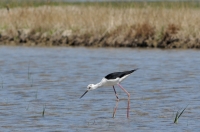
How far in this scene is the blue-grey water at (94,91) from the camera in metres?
9.17

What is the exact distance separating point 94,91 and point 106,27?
9082mm

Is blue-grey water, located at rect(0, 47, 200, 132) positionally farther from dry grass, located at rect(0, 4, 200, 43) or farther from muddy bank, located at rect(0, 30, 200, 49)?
dry grass, located at rect(0, 4, 200, 43)

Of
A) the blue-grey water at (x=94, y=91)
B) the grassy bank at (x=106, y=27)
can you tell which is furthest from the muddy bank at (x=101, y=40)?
the blue-grey water at (x=94, y=91)

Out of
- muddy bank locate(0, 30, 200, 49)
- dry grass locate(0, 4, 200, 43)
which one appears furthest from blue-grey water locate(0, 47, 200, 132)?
dry grass locate(0, 4, 200, 43)

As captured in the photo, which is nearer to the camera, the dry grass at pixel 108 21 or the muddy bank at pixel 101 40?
the muddy bank at pixel 101 40

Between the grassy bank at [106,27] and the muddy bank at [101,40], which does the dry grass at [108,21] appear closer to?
the grassy bank at [106,27]

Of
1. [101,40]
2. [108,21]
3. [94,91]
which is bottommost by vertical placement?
[101,40]

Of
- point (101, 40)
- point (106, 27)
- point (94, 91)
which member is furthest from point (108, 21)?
point (94, 91)

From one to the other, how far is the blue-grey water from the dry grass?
32.6 inches

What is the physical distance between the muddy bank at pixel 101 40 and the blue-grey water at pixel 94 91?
635 millimetres

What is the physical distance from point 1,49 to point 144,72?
7.21 metres

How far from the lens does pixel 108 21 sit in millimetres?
21953

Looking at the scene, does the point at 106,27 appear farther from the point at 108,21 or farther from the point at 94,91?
the point at 94,91

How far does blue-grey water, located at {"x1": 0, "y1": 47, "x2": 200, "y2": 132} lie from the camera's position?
9.17 m
